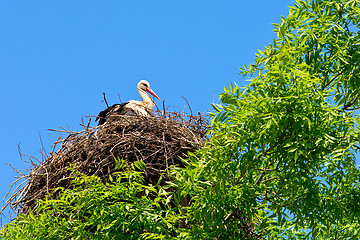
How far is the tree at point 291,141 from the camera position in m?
5.61

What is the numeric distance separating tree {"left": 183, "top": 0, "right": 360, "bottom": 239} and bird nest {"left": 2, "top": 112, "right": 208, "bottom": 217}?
5.68 ft

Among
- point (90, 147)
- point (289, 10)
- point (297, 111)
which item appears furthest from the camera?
point (90, 147)

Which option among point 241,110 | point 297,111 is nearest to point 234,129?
point 241,110

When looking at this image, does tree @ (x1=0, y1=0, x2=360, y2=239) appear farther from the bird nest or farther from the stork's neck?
the stork's neck

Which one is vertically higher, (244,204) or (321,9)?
(321,9)

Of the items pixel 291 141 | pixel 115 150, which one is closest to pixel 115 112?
pixel 115 150

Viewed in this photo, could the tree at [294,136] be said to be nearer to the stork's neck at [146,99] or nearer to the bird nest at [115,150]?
the bird nest at [115,150]

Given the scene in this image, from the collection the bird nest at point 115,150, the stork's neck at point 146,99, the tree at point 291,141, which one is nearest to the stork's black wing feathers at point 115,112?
the bird nest at point 115,150

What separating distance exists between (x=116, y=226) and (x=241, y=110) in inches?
88.1

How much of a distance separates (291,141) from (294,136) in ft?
0.21

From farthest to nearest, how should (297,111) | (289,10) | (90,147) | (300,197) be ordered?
1. (90,147)
2. (289,10)
3. (300,197)
4. (297,111)

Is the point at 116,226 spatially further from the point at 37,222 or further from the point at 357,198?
the point at 357,198

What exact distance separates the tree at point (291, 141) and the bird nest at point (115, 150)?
59.0 inches

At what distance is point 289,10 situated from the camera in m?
6.51
